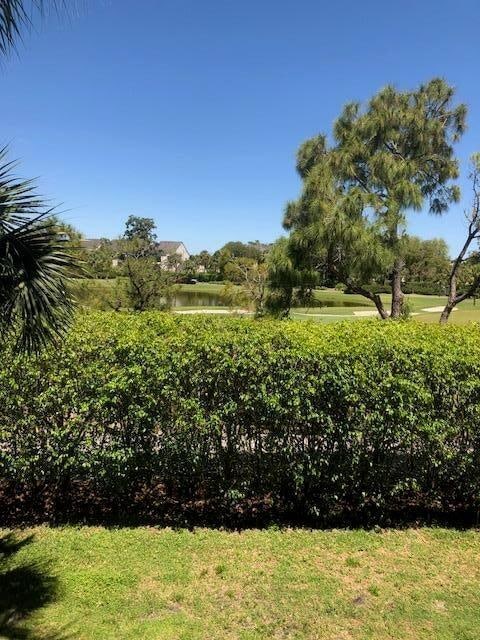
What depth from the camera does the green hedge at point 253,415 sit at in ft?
Result: 14.4

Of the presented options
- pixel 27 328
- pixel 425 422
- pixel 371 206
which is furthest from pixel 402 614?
pixel 371 206

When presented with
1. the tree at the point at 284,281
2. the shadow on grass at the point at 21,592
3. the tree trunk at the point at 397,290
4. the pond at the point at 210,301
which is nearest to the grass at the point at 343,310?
the pond at the point at 210,301

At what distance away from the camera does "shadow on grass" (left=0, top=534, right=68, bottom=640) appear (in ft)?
10.5

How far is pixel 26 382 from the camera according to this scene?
178 inches

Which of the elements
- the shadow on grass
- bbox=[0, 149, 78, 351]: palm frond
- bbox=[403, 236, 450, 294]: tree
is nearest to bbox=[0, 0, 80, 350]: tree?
bbox=[0, 149, 78, 351]: palm frond

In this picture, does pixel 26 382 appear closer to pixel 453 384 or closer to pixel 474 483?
pixel 453 384

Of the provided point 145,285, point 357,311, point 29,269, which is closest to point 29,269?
point 29,269

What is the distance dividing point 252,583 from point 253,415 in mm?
1365

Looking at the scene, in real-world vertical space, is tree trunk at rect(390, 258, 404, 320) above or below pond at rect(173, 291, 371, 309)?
above

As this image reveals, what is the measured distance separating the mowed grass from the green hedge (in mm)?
435

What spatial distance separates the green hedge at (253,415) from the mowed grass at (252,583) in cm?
43

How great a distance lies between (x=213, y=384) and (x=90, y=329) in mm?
1507

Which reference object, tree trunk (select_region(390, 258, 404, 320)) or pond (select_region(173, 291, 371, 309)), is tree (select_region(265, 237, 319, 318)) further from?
pond (select_region(173, 291, 371, 309))

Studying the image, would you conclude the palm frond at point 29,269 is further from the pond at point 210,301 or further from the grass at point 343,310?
the pond at point 210,301
